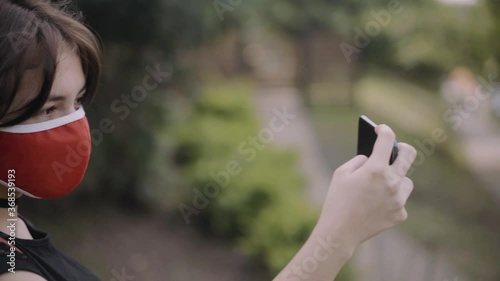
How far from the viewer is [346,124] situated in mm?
18453

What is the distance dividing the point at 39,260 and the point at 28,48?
416mm

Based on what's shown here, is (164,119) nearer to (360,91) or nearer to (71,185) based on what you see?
(71,185)

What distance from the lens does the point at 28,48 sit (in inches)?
50.9

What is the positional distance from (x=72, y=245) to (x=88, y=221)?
0.60m

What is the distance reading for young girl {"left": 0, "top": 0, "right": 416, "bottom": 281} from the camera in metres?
1.14

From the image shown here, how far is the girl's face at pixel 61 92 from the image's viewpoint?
1.30 meters

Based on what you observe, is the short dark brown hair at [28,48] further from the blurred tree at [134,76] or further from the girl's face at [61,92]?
the blurred tree at [134,76]

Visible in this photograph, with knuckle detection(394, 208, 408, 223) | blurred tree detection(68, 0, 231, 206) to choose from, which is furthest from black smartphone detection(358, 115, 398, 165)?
blurred tree detection(68, 0, 231, 206)

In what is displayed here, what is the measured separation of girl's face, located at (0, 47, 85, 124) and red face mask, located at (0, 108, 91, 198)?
0.02 metres

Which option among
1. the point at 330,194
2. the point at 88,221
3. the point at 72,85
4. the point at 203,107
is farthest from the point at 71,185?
the point at 203,107

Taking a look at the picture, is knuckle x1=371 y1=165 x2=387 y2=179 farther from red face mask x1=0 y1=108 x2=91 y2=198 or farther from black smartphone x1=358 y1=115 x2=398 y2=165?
red face mask x1=0 y1=108 x2=91 y2=198

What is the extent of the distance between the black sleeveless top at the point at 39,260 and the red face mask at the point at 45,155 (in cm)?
11

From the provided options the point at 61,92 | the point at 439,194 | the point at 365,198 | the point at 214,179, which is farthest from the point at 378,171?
the point at 439,194

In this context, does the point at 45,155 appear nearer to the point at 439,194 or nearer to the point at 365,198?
the point at 365,198
